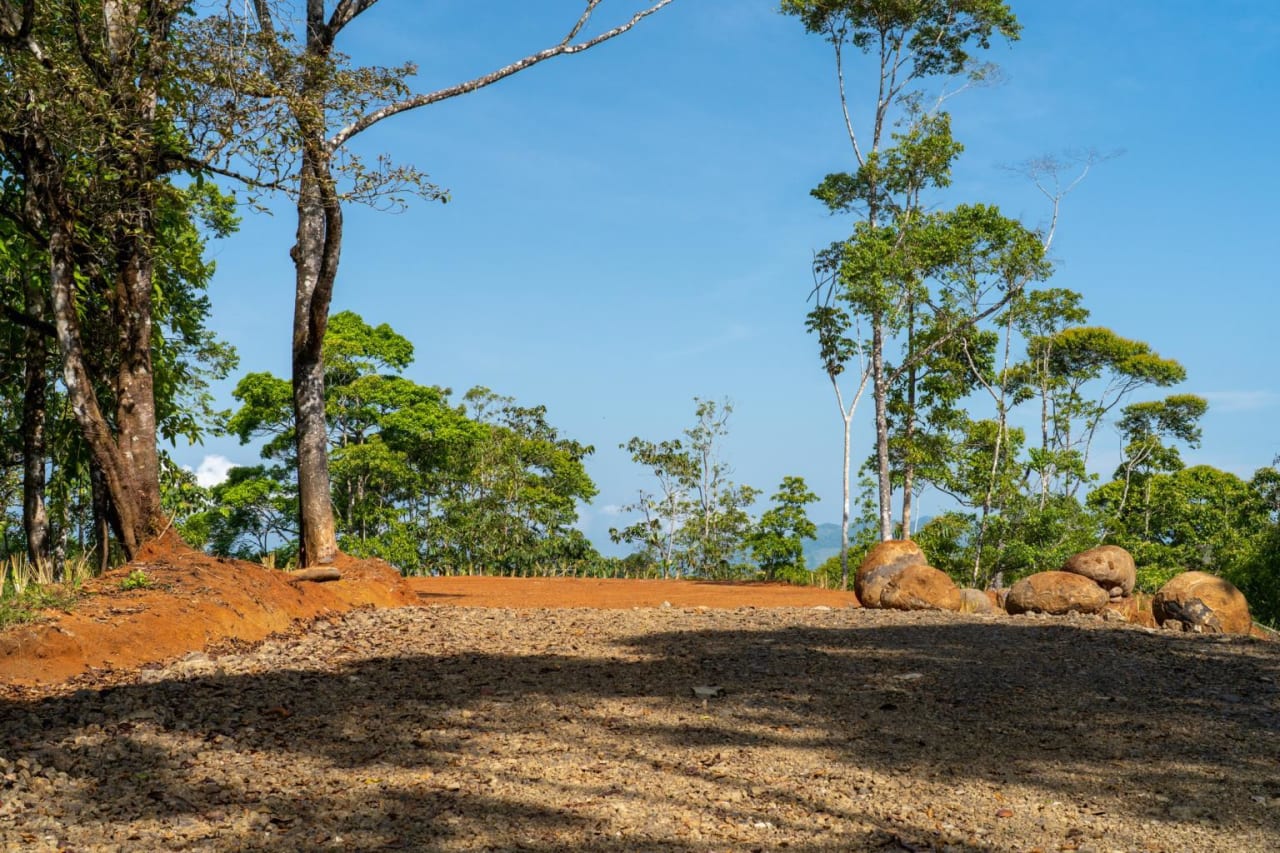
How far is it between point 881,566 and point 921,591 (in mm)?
902

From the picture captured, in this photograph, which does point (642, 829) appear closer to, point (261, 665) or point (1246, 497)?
point (261, 665)

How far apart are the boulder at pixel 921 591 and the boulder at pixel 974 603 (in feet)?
0.63

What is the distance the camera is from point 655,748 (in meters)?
5.42

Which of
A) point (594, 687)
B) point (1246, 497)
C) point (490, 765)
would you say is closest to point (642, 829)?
point (490, 765)

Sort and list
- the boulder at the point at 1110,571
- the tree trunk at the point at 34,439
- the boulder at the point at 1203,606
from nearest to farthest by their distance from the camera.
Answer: the boulder at the point at 1203,606, the boulder at the point at 1110,571, the tree trunk at the point at 34,439

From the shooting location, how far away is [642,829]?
14.2 ft

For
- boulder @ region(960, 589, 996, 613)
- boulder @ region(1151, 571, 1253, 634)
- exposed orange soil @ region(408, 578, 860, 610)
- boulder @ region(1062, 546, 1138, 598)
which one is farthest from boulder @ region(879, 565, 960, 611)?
boulder @ region(1151, 571, 1253, 634)

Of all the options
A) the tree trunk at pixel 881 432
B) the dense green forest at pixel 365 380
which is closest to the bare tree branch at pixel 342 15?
the dense green forest at pixel 365 380

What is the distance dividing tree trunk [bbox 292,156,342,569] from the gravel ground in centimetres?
279

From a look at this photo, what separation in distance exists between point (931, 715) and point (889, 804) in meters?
1.57

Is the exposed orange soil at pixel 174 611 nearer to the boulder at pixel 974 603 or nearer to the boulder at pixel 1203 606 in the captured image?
the boulder at pixel 974 603

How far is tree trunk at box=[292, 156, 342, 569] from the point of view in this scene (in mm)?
10836

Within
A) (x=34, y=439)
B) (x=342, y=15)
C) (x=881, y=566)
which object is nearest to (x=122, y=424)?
(x=34, y=439)

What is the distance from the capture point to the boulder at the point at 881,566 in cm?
1165
